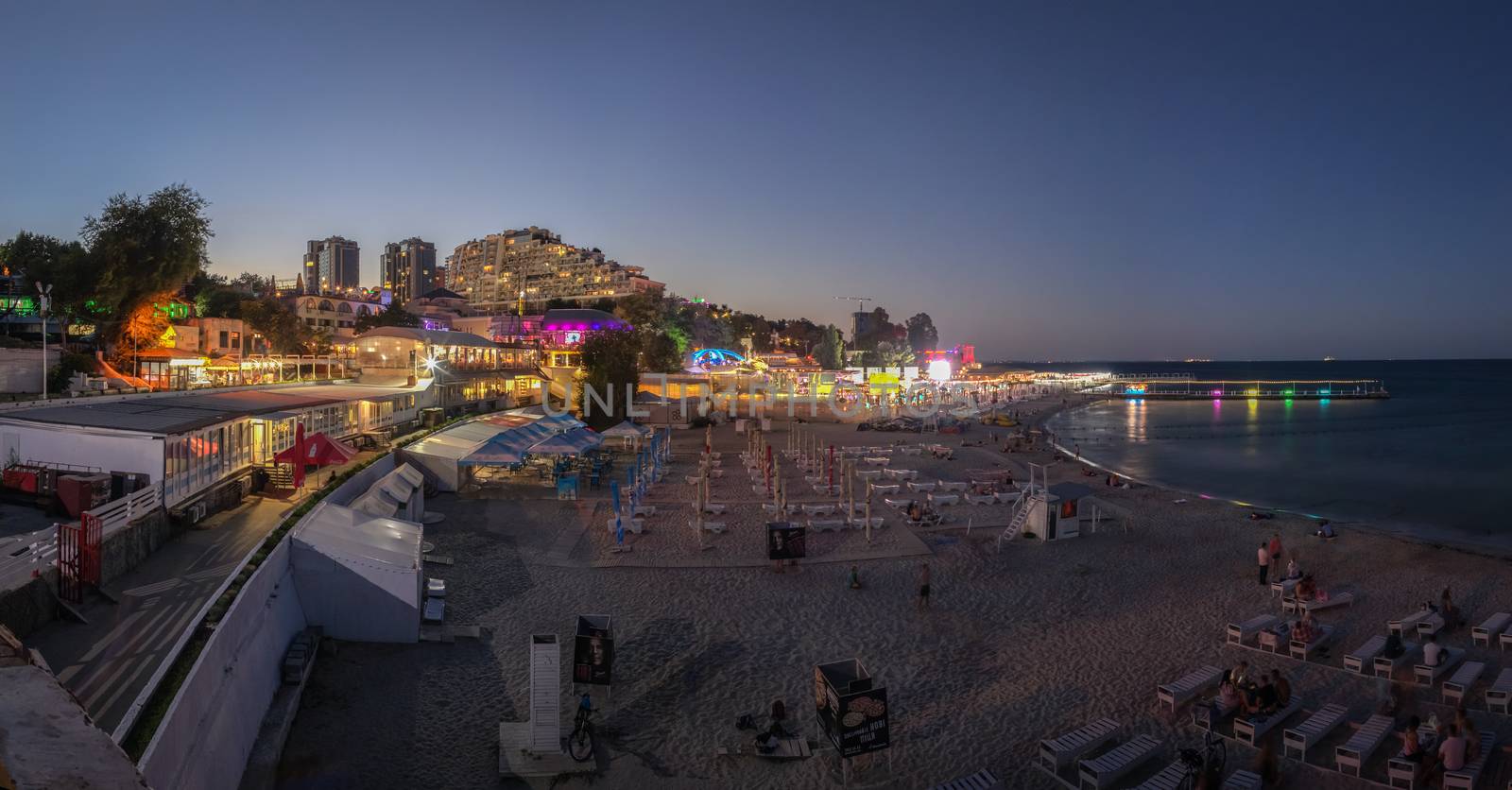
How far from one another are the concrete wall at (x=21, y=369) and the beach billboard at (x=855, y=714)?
32.8 meters

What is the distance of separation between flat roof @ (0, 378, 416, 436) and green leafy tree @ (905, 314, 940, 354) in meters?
171

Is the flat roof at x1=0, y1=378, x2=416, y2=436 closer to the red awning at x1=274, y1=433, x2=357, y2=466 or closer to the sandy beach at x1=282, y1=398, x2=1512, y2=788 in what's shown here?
the red awning at x1=274, y1=433, x2=357, y2=466

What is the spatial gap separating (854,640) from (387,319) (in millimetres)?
71500

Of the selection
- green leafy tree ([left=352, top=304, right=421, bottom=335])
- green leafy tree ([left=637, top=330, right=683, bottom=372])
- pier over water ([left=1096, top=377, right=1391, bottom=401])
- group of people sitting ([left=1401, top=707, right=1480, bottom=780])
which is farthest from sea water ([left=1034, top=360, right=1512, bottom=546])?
green leafy tree ([left=352, top=304, right=421, bottom=335])

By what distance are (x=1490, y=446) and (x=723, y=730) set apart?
2510 inches

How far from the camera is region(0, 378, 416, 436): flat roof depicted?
540 inches

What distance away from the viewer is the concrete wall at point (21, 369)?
88.7ft

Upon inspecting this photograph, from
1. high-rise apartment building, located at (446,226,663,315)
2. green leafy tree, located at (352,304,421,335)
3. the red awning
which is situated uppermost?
high-rise apartment building, located at (446,226,663,315)

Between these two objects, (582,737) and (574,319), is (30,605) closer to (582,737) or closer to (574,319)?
(582,737)

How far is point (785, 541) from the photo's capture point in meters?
16.0

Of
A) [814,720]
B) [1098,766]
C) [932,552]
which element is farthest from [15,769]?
[932,552]

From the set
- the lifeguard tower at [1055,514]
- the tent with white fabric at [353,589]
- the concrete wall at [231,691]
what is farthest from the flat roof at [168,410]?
the lifeguard tower at [1055,514]

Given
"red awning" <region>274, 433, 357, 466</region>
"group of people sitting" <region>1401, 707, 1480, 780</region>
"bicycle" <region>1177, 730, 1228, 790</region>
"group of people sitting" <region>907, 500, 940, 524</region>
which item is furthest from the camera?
"group of people sitting" <region>907, 500, 940, 524</region>

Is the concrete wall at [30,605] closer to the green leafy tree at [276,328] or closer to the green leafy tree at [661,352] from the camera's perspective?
the green leafy tree at [276,328]
